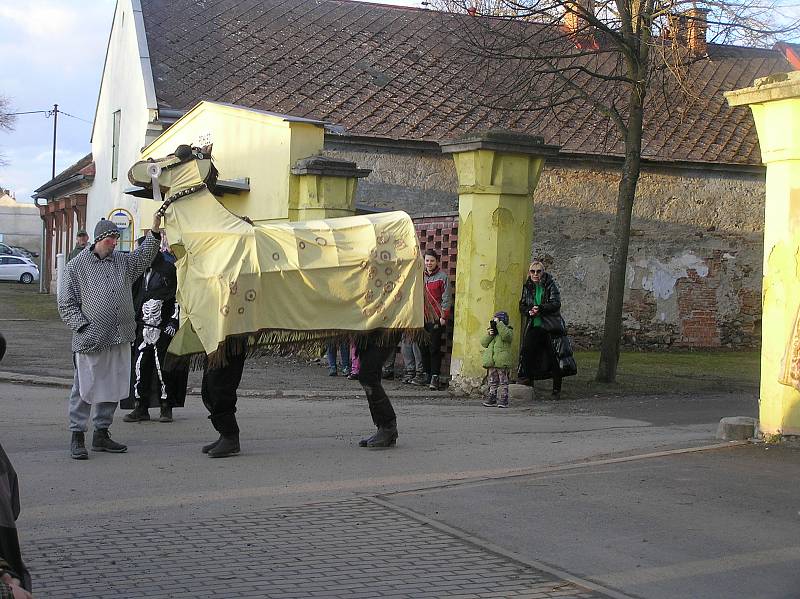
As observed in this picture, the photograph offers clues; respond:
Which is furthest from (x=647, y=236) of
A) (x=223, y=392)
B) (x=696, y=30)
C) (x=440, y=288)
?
(x=223, y=392)

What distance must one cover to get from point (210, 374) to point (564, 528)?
3.47 meters

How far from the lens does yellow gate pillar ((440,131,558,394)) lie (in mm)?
13641

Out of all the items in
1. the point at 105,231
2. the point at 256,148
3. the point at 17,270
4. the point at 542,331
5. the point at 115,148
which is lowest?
the point at 542,331

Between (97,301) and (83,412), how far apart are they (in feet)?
3.02

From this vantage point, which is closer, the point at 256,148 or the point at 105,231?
the point at 105,231

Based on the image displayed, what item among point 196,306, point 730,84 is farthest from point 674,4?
point 730,84

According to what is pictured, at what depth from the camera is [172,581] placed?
227 inches

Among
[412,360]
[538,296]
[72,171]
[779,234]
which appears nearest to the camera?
[779,234]

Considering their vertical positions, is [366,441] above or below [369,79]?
below

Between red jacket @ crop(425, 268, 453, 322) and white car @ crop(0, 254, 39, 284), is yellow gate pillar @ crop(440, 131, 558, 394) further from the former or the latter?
white car @ crop(0, 254, 39, 284)

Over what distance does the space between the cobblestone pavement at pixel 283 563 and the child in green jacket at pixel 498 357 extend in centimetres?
585

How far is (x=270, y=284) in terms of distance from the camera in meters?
9.24

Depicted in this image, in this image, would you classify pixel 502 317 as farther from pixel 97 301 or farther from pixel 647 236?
pixel 647 236

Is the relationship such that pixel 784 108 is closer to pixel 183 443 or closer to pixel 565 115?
pixel 183 443
